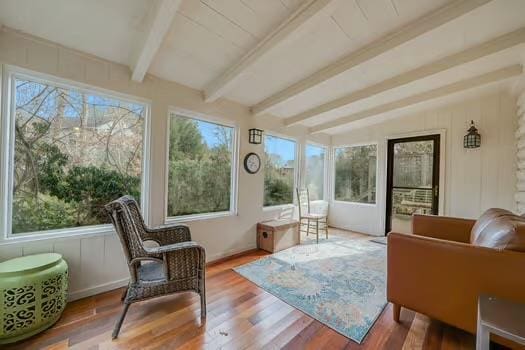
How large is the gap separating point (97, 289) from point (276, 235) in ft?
7.39

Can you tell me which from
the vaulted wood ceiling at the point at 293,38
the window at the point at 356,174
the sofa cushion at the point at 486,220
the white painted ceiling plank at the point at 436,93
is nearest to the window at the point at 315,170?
the window at the point at 356,174

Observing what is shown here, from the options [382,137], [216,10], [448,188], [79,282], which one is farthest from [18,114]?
[448,188]

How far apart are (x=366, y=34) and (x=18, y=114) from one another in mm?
3100

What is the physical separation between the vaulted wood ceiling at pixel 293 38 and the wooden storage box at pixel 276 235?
2001 millimetres

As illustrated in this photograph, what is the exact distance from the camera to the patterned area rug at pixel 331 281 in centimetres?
189

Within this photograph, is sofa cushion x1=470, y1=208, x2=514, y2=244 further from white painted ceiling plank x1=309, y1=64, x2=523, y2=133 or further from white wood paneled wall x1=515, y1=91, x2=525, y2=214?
white painted ceiling plank x1=309, y1=64, x2=523, y2=133

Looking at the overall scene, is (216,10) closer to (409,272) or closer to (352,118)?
(409,272)

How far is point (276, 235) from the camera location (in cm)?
347

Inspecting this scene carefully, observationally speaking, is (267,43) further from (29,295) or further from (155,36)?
(29,295)

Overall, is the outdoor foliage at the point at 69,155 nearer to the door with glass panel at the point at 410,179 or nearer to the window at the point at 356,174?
the window at the point at 356,174

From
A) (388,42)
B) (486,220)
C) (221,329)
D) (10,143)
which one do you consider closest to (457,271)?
(486,220)

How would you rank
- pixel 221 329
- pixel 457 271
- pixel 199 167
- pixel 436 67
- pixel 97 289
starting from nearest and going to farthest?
pixel 457 271, pixel 221 329, pixel 97 289, pixel 436 67, pixel 199 167

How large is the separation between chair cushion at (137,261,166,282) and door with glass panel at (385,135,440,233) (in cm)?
420

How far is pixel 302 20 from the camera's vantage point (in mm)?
1696
